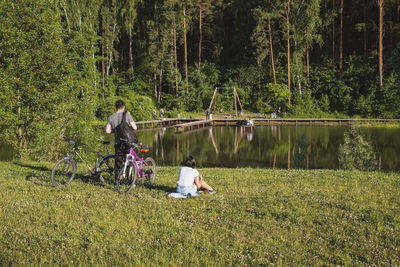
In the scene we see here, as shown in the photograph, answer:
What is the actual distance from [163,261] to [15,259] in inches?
77.9

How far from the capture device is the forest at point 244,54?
4494 centimetres

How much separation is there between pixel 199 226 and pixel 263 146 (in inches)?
951

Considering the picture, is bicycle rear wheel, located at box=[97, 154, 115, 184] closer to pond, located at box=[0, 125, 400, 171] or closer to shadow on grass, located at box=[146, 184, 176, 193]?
shadow on grass, located at box=[146, 184, 176, 193]

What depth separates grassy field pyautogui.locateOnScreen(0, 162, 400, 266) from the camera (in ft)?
16.3

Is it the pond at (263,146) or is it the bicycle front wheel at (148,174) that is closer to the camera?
the bicycle front wheel at (148,174)

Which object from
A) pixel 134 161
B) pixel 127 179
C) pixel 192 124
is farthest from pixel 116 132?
pixel 192 124

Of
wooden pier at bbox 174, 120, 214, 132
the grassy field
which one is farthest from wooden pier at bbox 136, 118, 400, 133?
the grassy field

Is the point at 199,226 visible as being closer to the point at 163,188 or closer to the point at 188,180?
the point at 188,180

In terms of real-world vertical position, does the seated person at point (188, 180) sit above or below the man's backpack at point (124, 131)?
below

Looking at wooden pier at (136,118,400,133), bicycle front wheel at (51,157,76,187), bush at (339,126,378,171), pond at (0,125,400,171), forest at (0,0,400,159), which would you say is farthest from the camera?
forest at (0,0,400,159)

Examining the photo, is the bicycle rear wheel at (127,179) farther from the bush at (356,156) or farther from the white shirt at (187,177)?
the bush at (356,156)

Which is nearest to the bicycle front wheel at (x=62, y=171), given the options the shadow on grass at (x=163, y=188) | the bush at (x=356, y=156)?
the shadow on grass at (x=163, y=188)

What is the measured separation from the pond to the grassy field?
40.5ft

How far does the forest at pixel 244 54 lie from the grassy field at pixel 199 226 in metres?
33.0
